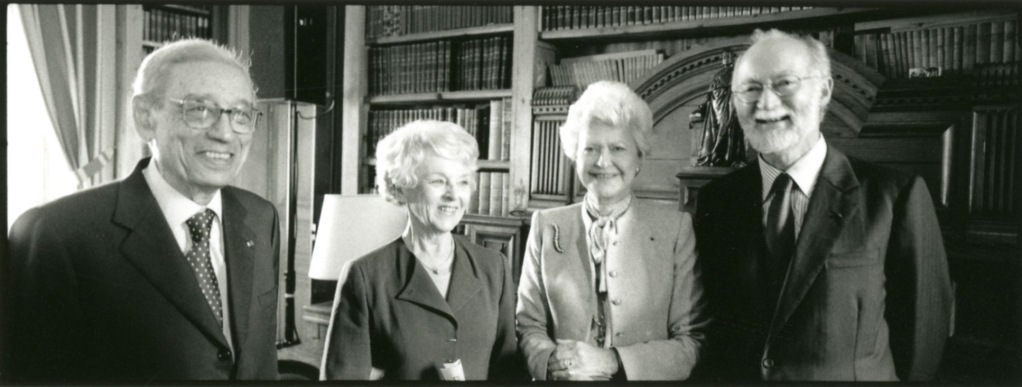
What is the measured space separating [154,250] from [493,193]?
97 cm

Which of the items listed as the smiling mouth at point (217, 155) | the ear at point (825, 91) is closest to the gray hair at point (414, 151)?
the smiling mouth at point (217, 155)

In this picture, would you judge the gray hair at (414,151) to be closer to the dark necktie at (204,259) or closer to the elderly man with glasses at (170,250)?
the elderly man with glasses at (170,250)

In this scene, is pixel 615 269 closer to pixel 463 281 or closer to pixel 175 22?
pixel 463 281

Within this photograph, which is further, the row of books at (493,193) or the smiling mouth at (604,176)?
the row of books at (493,193)

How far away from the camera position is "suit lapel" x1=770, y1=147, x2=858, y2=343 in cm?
153

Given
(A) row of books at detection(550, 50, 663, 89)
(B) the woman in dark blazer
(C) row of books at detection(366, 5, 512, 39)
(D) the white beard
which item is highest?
(C) row of books at detection(366, 5, 512, 39)

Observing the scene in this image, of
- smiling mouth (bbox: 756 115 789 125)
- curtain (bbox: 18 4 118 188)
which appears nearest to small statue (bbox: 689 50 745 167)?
smiling mouth (bbox: 756 115 789 125)

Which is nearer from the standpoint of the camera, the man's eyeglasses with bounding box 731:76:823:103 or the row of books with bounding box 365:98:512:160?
the man's eyeglasses with bounding box 731:76:823:103

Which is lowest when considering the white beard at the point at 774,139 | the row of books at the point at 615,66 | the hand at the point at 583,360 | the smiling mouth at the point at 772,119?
the hand at the point at 583,360

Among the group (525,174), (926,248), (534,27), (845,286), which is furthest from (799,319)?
(534,27)

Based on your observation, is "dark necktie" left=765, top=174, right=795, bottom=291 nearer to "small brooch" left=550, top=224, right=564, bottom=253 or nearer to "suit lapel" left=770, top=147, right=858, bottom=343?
"suit lapel" left=770, top=147, right=858, bottom=343

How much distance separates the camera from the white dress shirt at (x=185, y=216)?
5.05 ft

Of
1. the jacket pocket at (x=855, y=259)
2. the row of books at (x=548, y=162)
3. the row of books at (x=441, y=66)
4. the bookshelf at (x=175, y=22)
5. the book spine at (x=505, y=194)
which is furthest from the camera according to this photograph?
the row of books at (x=441, y=66)

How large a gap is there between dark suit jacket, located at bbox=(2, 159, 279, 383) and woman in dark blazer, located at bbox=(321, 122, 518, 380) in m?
0.23
